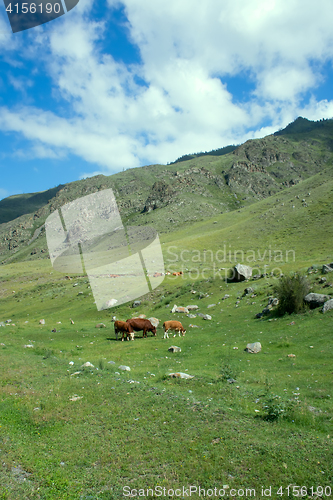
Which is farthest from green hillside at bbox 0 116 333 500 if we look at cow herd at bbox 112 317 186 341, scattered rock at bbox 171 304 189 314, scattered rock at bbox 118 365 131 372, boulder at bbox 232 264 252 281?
boulder at bbox 232 264 252 281

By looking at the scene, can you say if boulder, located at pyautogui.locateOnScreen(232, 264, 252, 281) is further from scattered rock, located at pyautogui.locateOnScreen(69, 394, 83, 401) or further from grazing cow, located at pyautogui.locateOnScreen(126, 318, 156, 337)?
scattered rock, located at pyautogui.locateOnScreen(69, 394, 83, 401)

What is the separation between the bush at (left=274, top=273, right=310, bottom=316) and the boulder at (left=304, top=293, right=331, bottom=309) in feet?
1.08

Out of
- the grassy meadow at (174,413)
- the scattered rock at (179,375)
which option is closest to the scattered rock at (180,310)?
the grassy meadow at (174,413)

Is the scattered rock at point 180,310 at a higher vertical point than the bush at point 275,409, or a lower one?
lower

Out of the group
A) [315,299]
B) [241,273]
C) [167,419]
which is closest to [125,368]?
[167,419]

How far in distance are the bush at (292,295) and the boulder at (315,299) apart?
0.33 meters

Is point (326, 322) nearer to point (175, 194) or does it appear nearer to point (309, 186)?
point (309, 186)

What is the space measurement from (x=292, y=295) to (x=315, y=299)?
1375 mm

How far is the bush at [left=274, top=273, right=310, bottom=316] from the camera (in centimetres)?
1833

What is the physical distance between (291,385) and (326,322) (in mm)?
7507

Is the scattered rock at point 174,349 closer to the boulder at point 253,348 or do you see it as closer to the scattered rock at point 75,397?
the boulder at point 253,348

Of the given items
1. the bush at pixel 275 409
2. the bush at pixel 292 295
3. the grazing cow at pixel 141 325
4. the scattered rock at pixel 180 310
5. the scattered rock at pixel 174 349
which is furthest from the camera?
the scattered rock at pixel 180 310

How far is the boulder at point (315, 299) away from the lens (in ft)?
57.5

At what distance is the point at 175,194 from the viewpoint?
167m
